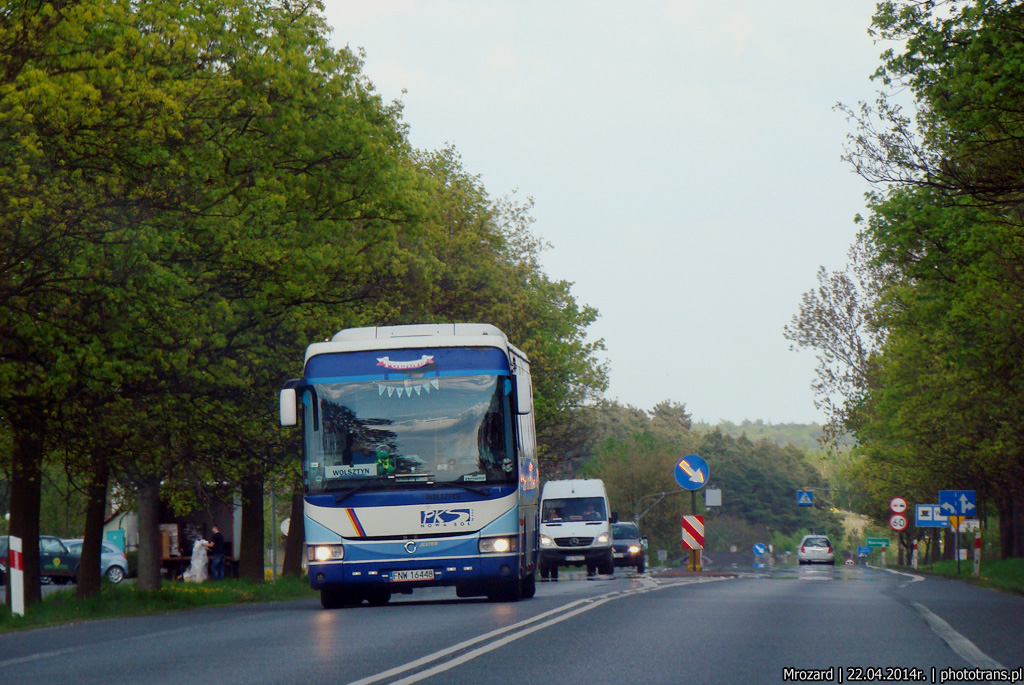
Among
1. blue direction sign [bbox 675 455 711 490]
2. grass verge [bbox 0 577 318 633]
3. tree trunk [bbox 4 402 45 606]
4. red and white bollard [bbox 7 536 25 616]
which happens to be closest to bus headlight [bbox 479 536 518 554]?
grass verge [bbox 0 577 318 633]

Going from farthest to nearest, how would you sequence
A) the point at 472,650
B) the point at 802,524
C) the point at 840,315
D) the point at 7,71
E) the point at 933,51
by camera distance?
the point at 802,524, the point at 840,315, the point at 933,51, the point at 7,71, the point at 472,650

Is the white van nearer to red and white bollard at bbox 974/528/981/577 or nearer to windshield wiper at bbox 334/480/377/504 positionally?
red and white bollard at bbox 974/528/981/577

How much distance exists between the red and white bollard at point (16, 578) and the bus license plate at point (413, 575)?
487 centimetres

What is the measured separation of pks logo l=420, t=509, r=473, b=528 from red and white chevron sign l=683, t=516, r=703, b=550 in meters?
19.1

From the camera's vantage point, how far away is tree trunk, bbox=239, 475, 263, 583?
30.3 metres

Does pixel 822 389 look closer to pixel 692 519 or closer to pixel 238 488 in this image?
pixel 692 519

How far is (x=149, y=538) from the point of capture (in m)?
28.3

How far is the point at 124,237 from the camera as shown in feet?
58.1

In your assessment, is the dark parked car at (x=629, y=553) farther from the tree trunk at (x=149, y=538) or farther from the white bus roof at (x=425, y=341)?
the white bus roof at (x=425, y=341)

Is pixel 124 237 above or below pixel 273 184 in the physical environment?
below

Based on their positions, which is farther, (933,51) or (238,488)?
(238,488)

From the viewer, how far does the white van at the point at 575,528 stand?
35062mm

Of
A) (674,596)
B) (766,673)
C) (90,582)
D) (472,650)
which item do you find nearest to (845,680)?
(766,673)

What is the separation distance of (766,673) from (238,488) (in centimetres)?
2260
